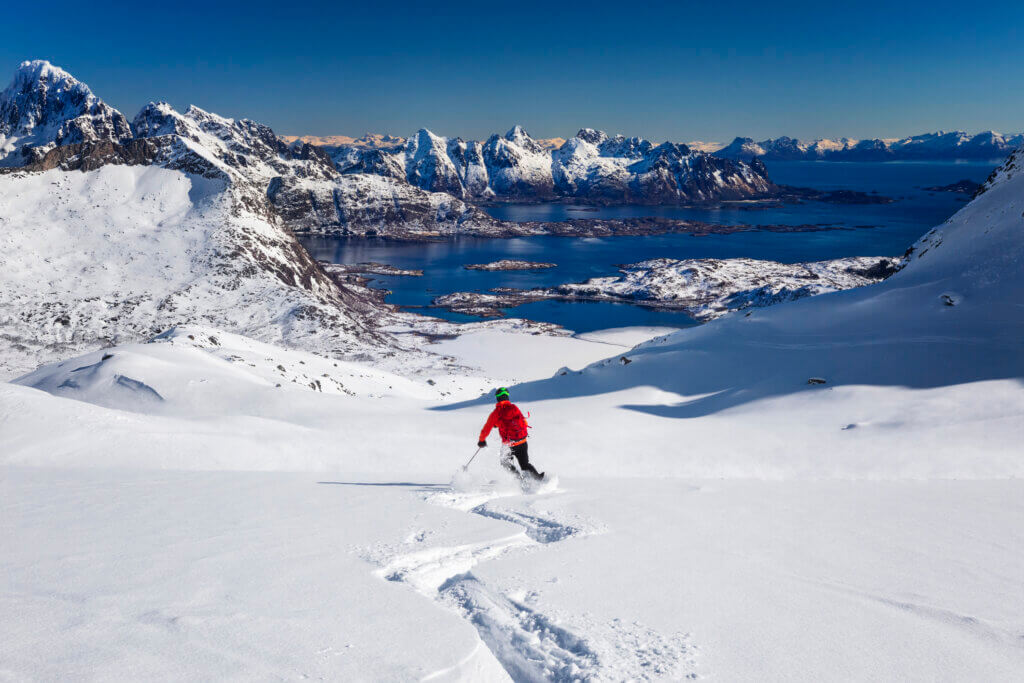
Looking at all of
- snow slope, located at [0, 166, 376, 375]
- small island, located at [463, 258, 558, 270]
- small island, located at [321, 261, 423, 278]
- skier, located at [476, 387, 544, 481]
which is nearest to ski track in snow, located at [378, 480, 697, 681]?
skier, located at [476, 387, 544, 481]

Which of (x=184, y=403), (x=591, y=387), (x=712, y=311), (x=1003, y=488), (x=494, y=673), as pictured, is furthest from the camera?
(x=712, y=311)

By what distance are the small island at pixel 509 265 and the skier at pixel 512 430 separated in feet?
531

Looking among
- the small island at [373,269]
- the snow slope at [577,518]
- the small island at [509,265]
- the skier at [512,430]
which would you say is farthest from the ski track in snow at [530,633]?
the small island at [509,265]

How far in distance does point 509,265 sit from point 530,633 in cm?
17268

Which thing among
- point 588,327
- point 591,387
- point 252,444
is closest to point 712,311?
point 588,327

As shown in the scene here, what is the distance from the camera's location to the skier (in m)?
11.8

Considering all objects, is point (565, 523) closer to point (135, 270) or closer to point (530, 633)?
point (530, 633)

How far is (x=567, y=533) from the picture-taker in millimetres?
7949

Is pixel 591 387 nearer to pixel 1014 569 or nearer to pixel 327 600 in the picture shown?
pixel 1014 569

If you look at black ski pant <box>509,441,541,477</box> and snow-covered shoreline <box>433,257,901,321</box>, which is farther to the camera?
snow-covered shoreline <box>433,257,901,321</box>

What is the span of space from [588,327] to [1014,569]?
3941 inches

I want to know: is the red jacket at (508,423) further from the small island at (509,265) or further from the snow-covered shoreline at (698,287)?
the small island at (509,265)

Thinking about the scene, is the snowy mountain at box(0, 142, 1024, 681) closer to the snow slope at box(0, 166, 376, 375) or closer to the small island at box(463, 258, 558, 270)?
the snow slope at box(0, 166, 376, 375)

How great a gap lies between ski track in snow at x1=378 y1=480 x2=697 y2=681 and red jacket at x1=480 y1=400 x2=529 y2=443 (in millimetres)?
4296
